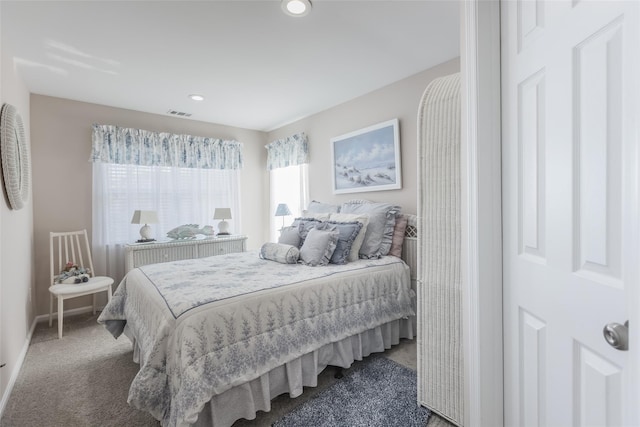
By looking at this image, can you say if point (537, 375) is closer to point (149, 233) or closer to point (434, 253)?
point (434, 253)

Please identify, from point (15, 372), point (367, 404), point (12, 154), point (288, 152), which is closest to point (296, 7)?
point (12, 154)

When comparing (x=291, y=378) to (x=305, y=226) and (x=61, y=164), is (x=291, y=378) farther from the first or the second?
(x=61, y=164)

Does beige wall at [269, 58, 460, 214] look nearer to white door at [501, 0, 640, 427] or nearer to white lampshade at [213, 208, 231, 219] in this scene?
white lampshade at [213, 208, 231, 219]

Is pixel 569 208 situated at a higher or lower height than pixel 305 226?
higher

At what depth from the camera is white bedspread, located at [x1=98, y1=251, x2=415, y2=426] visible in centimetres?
146

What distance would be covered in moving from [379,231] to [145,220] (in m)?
2.86

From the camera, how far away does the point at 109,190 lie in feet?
12.1

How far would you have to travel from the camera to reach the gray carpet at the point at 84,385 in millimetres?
1724

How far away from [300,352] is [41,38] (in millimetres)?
2935

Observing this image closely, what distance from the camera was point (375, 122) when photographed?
10.9ft

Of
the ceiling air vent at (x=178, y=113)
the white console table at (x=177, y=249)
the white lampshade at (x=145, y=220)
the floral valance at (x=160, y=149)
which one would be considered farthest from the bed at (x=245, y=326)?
the ceiling air vent at (x=178, y=113)

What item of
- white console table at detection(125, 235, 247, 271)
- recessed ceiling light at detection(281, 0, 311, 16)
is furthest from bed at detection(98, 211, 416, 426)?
recessed ceiling light at detection(281, 0, 311, 16)

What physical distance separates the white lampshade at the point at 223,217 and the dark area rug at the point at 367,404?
296 centimetres

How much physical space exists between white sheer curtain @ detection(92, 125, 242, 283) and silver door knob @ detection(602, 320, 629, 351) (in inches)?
174
